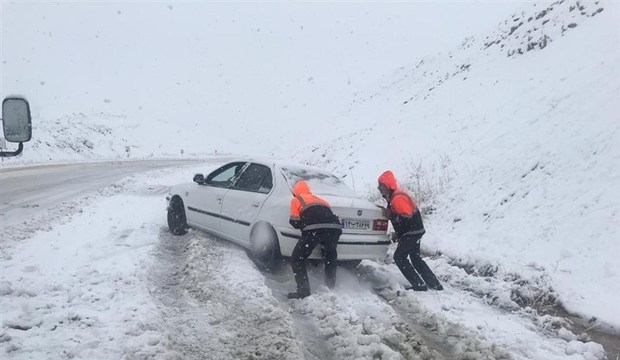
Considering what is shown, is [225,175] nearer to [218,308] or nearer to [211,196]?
[211,196]

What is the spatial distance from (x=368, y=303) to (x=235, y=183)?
9.46 ft

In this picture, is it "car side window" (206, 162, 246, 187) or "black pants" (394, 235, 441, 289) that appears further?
"car side window" (206, 162, 246, 187)

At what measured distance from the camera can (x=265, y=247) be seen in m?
6.22

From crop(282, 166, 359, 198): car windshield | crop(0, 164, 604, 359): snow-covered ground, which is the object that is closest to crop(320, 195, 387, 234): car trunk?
crop(282, 166, 359, 198): car windshield

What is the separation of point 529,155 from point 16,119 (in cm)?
832

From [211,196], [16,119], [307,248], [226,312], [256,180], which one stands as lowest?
[226,312]

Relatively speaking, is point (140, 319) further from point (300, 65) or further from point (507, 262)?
point (300, 65)

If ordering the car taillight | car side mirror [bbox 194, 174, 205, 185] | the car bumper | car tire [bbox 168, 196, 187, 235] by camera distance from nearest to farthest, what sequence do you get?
the car bumper
the car taillight
car side mirror [bbox 194, 174, 205, 185]
car tire [bbox 168, 196, 187, 235]

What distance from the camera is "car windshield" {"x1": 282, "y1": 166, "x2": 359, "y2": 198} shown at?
653 centimetres

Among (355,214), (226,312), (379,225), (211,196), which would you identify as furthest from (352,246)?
(211,196)

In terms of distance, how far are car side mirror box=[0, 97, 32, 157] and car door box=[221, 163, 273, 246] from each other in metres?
3.37

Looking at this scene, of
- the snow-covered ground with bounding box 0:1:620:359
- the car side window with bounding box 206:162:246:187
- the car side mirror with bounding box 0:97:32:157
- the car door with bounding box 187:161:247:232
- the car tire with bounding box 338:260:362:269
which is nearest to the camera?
the car side mirror with bounding box 0:97:32:157

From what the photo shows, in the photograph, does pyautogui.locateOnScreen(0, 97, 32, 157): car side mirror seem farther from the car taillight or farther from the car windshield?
the car taillight

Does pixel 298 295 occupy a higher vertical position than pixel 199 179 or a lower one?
lower
